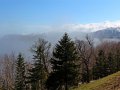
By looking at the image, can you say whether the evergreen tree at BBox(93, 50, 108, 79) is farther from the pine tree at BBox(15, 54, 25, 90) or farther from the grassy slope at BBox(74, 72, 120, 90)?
the grassy slope at BBox(74, 72, 120, 90)

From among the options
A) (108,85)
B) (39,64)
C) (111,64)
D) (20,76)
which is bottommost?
(20,76)

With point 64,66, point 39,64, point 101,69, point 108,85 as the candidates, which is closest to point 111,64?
point 101,69

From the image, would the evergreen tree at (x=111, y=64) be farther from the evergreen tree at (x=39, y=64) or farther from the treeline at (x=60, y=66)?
the evergreen tree at (x=39, y=64)

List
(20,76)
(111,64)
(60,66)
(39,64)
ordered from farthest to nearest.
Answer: (111,64)
(20,76)
(39,64)
(60,66)

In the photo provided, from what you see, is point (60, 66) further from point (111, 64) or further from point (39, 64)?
point (111, 64)

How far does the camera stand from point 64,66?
4259 cm

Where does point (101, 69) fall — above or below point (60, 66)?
below

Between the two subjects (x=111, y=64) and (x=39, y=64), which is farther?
(x=111, y=64)

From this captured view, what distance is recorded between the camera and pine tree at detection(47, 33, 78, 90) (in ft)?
140

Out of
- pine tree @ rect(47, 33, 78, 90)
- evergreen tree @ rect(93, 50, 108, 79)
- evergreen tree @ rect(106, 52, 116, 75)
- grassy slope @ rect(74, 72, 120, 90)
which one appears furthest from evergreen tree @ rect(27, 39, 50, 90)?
grassy slope @ rect(74, 72, 120, 90)

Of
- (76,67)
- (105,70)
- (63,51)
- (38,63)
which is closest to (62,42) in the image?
(63,51)

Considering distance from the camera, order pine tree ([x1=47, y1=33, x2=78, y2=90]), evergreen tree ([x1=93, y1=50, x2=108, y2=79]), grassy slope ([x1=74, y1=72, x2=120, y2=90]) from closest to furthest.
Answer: grassy slope ([x1=74, y1=72, x2=120, y2=90]) → pine tree ([x1=47, y1=33, x2=78, y2=90]) → evergreen tree ([x1=93, y1=50, x2=108, y2=79])

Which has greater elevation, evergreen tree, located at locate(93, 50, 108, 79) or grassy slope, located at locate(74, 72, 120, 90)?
grassy slope, located at locate(74, 72, 120, 90)

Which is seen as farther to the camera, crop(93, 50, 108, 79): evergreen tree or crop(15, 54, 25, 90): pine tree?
crop(93, 50, 108, 79): evergreen tree
